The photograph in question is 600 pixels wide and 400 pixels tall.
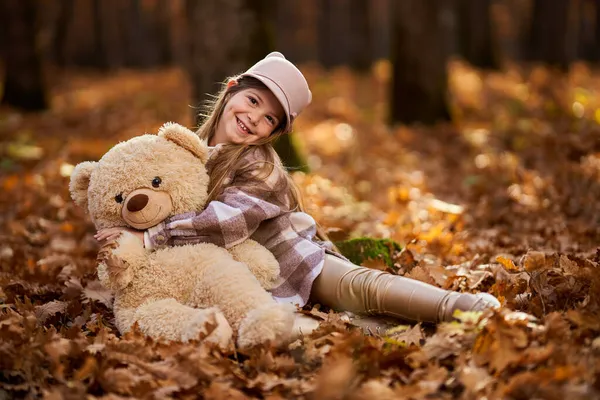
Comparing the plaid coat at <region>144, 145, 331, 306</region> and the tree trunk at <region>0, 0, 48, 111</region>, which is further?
the tree trunk at <region>0, 0, 48, 111</region>

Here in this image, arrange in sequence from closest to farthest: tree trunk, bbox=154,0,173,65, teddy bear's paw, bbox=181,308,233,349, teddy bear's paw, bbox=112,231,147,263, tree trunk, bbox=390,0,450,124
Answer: teddy bear's paw, bbox=181,308,233,349, teddy bear's paw, bbox=112,231,147,263, tree trunk, bbox=390,0,450,124, tree trunk, bbox=154,0,173,65

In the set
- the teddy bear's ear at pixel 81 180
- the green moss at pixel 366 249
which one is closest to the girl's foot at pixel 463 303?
the green moss at pixel 366 249

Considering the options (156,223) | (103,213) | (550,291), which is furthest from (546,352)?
(103,213)

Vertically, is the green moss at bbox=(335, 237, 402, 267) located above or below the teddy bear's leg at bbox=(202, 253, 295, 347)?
below

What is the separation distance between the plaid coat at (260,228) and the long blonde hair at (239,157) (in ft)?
0.09

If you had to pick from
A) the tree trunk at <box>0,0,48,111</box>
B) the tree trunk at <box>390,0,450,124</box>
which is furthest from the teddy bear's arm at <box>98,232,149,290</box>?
the tree trunk at <box>0,0,48,111</box>

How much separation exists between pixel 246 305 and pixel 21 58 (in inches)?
475

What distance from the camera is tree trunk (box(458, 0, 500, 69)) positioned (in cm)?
1783

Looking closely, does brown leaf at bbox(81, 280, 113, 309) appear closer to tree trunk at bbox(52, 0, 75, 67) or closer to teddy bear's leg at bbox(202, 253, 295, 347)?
teddy bear's leg at bbox(202, 253, 295, 347)

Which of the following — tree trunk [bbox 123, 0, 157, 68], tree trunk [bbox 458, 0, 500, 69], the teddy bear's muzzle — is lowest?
tree trunk [bbox 123, 0, 157, 68]

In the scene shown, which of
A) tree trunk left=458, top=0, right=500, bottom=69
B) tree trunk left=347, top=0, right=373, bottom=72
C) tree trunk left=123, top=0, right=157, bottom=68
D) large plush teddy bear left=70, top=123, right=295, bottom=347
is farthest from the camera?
tree trunk left=123, top=0, right=157, bottom=68

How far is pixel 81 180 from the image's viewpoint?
347 centimetres

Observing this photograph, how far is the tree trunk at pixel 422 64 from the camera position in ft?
35.2

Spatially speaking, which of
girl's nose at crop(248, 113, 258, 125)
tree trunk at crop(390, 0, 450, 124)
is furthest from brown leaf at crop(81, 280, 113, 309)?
tree trunk at crop(390, 0, 450, 124)
